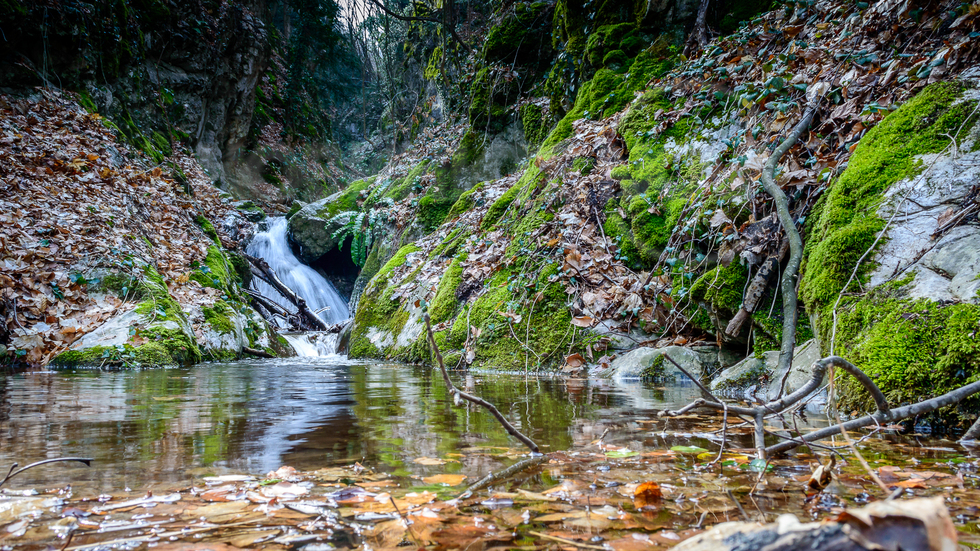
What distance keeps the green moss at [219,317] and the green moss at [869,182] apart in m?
7.68

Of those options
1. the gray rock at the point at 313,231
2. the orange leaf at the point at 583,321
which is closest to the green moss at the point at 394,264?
the orange leaf at the point at 583,321

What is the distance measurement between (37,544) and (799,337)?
3.68 metres

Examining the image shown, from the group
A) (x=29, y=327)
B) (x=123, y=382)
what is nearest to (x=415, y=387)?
(x=123, y=382)

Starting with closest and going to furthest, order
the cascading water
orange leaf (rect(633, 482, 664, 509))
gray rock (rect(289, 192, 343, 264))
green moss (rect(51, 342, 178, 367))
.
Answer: orange leaf (rect(633, 482, 664, 509))
green moss (rect(51, 342, 178, 367))
the cascading water
gray rock (rect(289, 192, 343, 264))

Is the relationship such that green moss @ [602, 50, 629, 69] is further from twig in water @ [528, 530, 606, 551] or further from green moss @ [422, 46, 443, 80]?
twig in water @ [528, 530, 606, 551]

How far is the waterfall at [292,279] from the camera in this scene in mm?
13203

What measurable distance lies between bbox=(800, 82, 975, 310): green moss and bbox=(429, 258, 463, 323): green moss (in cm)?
401

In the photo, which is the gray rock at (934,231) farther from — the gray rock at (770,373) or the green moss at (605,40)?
the green moss at (605,40)

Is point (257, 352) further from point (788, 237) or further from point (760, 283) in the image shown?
point (788, 237)

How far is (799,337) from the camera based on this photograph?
3279 millimetres

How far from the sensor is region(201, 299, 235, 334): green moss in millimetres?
7750

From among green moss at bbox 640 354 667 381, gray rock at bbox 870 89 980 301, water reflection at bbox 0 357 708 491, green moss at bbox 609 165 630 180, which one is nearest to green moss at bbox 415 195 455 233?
green moss at bbox 609 165 630 180

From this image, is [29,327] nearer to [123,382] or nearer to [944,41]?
[123,382]

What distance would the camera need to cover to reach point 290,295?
1207 cm
